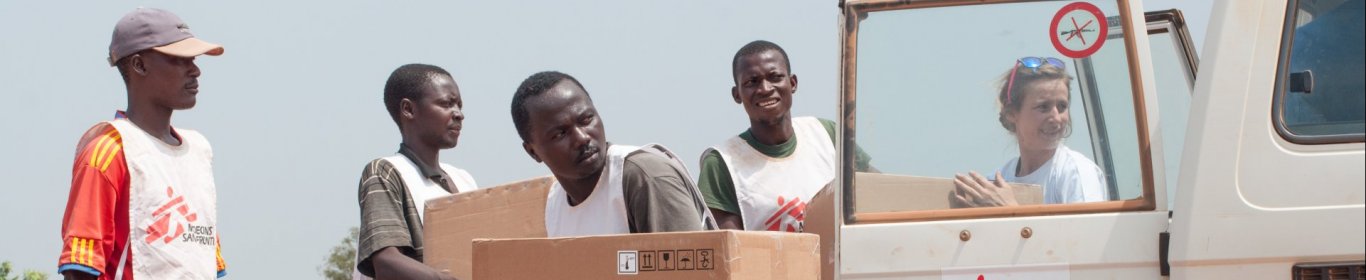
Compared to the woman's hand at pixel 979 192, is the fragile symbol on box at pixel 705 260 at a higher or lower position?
lower

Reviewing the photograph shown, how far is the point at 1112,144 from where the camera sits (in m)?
3.66

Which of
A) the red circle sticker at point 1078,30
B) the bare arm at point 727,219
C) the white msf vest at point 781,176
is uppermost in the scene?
the red circle sticker at point 1078,30

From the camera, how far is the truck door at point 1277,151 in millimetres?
3230

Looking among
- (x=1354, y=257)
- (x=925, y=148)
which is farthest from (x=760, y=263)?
(x=1354, y=257)

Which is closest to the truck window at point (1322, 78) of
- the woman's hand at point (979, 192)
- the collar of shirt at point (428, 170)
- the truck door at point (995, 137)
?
the truck door at point (995, 137)

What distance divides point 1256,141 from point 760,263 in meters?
1.11

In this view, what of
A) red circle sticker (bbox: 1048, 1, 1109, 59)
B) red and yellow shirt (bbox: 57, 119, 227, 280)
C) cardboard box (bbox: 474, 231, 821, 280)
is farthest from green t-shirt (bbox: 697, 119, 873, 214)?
red and yellow shirt (bbox: 57, 119, 227, 280)

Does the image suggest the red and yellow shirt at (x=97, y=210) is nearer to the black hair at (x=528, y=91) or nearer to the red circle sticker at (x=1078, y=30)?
the black hair at (x=528, y=91)

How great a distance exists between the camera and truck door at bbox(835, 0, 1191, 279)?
11.7 feet

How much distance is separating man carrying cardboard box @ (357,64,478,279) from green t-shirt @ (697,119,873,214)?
740mm

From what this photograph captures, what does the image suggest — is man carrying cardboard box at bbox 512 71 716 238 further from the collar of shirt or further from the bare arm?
the bare arm

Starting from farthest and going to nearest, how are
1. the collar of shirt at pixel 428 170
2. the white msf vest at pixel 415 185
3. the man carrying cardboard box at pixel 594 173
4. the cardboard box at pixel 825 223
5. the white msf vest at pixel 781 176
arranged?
the white msf vest at pixel 781 176
the collar of shirt at pixel 428 170
the white msf vest at pixel 415 185
the cardboard box at pixel 825 223
the man carrying cardboard box at pixel 594 173

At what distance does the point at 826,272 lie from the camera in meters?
4.14

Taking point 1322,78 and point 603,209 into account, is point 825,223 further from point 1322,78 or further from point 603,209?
point 1322,78
